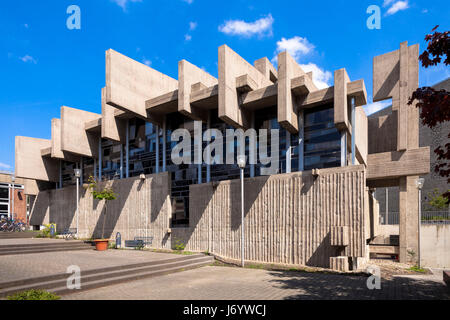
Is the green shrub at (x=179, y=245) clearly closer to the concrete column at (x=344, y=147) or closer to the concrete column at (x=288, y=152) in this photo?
the concrete column at (x=288, y=152)

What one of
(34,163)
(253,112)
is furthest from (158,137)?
(34,163)

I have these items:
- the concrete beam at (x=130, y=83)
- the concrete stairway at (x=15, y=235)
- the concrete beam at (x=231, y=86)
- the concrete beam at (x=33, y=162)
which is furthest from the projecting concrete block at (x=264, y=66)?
the concrete stairway at (x=15, y=235)

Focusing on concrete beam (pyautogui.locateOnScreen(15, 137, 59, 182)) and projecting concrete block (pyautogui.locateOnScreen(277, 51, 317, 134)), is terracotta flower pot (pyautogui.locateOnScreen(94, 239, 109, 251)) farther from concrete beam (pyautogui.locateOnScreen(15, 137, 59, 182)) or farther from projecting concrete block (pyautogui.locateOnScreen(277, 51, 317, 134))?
concrete beam (pyautogui.locateOnScreen(15, 137, 59, 182))

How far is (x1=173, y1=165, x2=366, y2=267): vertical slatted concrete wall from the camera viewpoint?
12102mm

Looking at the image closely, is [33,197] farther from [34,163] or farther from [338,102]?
[338,102]

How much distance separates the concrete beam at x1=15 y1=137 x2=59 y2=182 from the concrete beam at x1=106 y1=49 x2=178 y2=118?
Result: 1563 cm

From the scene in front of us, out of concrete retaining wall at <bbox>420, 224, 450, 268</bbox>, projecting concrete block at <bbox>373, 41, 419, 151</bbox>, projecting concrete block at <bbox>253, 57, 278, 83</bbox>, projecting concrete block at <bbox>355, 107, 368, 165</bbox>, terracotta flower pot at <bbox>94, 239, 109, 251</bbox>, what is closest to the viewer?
projecting concrete block at <bbox>355, 107, 368, 165</bbox>

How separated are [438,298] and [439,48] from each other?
5800mm

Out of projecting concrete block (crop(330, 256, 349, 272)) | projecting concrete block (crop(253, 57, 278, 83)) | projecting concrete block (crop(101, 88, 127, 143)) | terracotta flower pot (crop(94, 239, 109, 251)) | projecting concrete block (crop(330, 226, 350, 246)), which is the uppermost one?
projecting concrete block (crop(253, 57, 278, 83))

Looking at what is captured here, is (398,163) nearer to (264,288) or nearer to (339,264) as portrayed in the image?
(339,264)

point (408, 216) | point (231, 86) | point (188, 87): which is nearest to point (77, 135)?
point (188, 87)

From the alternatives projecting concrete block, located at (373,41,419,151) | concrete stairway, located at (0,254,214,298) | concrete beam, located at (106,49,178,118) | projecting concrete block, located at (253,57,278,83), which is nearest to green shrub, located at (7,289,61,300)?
concrete stairway, located at (0,254,214,298)

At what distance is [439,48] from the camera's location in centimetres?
602

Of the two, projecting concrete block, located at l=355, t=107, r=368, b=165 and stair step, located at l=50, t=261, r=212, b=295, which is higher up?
projecting concrete block, located at l=355, t=107, r=368, b=165
